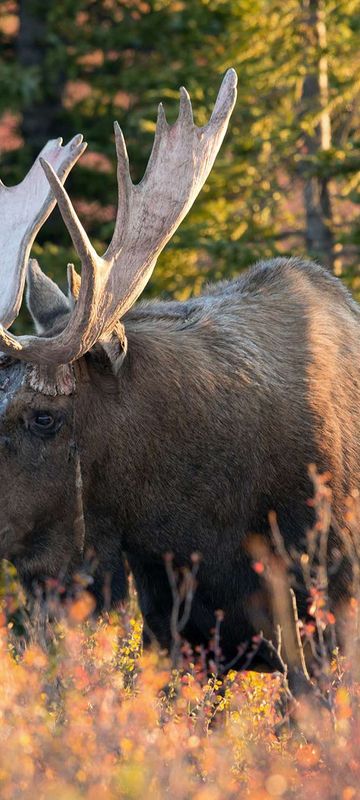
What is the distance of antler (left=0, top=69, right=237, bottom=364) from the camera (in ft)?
16.4

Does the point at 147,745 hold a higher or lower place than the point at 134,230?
lower

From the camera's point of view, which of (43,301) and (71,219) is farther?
(43,301)

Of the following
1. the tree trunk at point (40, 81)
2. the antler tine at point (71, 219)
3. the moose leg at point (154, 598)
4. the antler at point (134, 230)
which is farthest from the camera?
the tree trunk at point (40, 81)

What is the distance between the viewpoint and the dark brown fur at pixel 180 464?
518 cm

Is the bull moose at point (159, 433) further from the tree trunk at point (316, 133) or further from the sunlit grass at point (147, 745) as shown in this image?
the tree trunk at point (316, 133)

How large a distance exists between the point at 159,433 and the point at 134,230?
0.77m

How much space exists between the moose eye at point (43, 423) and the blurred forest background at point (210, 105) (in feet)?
19.1

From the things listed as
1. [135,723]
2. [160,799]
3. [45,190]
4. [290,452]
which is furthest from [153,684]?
[45,190]

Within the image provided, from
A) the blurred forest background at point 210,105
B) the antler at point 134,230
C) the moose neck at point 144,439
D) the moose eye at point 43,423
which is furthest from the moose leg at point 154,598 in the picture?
the blurred forest background at point 210,105

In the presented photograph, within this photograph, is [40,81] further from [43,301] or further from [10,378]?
[10,378]

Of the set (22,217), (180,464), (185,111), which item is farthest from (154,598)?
(185,111)

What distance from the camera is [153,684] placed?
14.3 ft

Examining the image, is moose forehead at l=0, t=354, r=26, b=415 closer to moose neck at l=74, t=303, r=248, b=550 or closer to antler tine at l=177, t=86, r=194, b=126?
moose neck at l=74, t=303, r=248, b=550

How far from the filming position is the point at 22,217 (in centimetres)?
608
